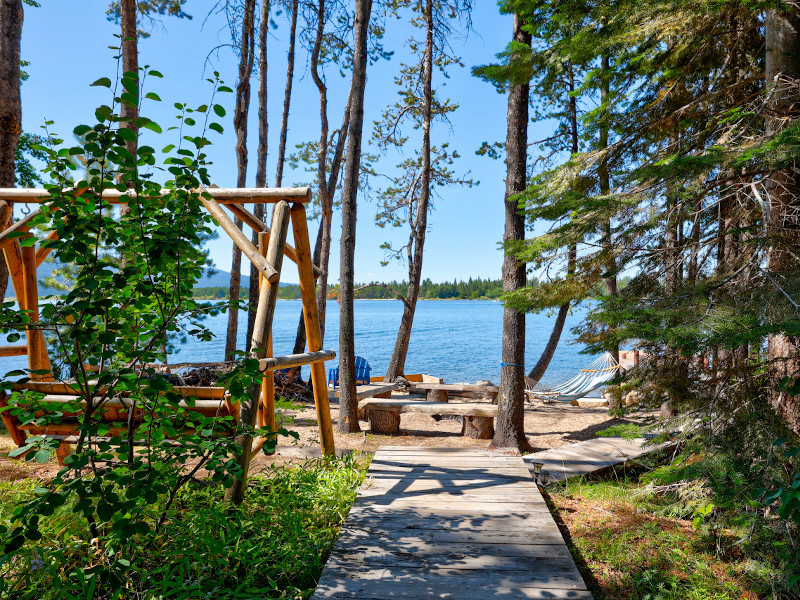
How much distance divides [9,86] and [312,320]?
4175 mm

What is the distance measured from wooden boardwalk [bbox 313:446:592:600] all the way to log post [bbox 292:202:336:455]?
547mm

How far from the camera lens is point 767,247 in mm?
2795

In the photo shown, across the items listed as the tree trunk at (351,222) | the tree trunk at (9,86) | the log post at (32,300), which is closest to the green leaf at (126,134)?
the log post at (32,300)

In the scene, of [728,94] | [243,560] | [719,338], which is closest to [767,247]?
[719,338]

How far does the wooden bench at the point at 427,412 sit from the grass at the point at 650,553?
229 centimetres

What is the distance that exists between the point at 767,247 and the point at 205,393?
353 centimetres

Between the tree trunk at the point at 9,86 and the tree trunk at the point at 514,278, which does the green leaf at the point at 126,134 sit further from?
the tree trunk at the point at 9,86

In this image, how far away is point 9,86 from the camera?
15.6ft

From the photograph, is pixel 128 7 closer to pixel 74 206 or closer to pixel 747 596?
pixel 74 206

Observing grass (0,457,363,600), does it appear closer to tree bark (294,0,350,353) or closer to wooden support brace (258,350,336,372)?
wooden support brace (258,350,336,372)

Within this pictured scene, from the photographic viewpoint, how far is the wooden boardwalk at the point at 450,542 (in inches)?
Result: 81.7

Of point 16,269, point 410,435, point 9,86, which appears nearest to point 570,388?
point 410,435

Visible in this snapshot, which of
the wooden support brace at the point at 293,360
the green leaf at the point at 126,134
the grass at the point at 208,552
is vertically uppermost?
the green leaf at the point at 126,134

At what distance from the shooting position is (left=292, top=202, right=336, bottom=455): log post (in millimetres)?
3674
